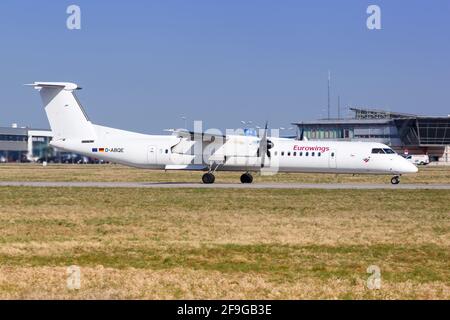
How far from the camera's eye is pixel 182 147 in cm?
4622

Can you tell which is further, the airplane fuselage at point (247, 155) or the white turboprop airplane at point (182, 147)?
the white turboprop airplane at point (182, 147)

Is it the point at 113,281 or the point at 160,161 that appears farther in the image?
the point at 160,161

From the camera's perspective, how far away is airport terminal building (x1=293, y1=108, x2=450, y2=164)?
14088 centimetres

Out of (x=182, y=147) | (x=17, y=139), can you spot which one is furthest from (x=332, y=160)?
(x=17, y=139)

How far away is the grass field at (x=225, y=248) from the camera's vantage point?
40.0 ft

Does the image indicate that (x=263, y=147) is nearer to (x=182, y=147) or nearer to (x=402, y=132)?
(x=182, y=147)

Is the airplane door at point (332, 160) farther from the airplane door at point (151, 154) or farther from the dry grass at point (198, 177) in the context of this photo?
the airplane door at point (151, 154)

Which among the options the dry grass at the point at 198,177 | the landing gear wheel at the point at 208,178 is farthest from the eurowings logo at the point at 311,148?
the dry grass at the point at 198,177

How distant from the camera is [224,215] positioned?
82.2 ft

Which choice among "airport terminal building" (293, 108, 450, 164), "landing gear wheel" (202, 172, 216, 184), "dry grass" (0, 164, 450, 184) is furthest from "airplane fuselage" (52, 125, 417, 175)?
"airport terminal building" (293, 108, 450, 164)

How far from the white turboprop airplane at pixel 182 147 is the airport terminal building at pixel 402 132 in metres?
99.2
